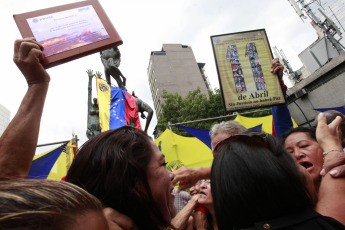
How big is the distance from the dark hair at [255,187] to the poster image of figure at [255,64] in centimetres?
204

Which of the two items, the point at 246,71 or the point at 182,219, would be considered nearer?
the point at 182,219

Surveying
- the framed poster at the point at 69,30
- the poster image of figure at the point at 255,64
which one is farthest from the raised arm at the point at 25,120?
the poster image of figure at the point at 255,64

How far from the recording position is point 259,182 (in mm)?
857

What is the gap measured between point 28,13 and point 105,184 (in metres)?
1.50

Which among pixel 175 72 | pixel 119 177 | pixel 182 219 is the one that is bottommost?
pixel 182 219

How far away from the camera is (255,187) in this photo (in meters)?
0.85

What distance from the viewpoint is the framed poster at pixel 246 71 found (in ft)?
9.09

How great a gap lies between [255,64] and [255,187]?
243 centimetres

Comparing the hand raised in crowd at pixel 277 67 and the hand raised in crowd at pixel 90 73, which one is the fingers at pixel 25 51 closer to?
the hand raised in crowd at pixel 277 67

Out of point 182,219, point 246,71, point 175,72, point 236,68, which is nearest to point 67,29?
point 182,219

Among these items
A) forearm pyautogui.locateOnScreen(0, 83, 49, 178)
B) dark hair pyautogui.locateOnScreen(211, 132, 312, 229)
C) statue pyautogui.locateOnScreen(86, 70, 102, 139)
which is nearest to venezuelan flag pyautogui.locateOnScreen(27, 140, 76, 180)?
→ statue pyautogui.locateOnScreen(86, 70, 102, 139)

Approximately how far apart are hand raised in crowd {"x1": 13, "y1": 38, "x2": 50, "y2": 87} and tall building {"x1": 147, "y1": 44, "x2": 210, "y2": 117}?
41.1 metres

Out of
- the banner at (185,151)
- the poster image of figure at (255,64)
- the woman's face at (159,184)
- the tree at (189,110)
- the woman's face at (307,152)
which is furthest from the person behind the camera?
the tree at (189,110)

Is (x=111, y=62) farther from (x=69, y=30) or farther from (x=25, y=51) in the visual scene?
(x=25, y=51)
